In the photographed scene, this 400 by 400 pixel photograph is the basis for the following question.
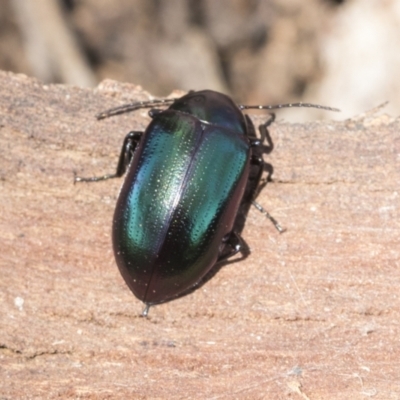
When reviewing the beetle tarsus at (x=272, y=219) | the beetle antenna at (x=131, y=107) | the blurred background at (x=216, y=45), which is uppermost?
the beetle antenna at (x=131, y=107)

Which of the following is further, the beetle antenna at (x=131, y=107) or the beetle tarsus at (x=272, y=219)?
the beetle antenna at (x=131, y=107)

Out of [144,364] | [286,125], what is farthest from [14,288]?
[286,125]

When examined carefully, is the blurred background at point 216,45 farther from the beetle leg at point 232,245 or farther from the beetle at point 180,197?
the beetle leg at point 232,245

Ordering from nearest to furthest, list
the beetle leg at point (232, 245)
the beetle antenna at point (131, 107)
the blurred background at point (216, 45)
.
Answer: the beetle leg at point (232, 245), the beetle antenna at point (131, 107), the blurred background at point (216, 45)

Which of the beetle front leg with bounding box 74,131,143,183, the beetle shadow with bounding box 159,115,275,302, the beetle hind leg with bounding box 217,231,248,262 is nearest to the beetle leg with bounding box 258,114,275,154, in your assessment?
the beetle shadow with bounding box 159,115,275,302

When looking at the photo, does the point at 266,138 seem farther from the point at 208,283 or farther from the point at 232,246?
the point at 208,283

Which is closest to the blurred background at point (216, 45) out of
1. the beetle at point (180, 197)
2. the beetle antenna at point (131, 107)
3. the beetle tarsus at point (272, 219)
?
the beetle antenna at point (131, 107)

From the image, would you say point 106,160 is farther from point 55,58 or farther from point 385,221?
point 55,58
